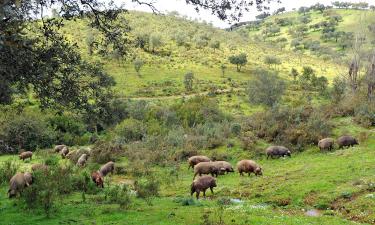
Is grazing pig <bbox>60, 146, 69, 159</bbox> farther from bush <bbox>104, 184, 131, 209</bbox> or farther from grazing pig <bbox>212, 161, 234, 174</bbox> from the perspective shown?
bush <bbox>104, 184, 131, 209</bbox>

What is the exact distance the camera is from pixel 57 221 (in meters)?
18.5

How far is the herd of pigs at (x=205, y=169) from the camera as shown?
2472 cm

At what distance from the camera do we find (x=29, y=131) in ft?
179

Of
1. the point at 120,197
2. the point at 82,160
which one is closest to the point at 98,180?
the point at 120,197

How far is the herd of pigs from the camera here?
24.7 m

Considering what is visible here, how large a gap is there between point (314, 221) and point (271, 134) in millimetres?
22760

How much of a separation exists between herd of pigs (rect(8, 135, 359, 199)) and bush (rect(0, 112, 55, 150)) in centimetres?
1014

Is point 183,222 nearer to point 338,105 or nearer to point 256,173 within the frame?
point 256,173

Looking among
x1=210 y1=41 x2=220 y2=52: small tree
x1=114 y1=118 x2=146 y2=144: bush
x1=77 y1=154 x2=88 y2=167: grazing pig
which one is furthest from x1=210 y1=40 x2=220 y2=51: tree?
x1=77 y1=154 x2=88 y2=167: grazing pig

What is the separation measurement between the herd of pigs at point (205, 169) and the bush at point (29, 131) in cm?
1014

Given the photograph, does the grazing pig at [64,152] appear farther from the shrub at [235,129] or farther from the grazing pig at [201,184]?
the grazing pig at [201,184]

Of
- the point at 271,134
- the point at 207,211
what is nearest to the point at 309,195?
the point at 207,211

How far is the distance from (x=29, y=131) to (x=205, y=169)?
31.0m

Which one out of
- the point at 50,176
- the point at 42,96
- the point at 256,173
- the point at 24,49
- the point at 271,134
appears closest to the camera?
the point at 24,49
